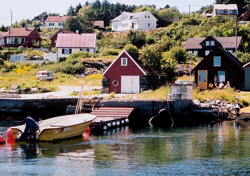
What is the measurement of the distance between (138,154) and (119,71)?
2256 centimetres

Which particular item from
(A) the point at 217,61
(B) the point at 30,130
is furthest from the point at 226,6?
(B) the point at 30,130

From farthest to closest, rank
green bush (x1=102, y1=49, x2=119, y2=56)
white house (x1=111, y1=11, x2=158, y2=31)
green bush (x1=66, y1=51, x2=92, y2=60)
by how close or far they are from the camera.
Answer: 1. white house (x1=111, y1=11, x2=158, y2=31)
2. green bush (x1=102, y1=49, x2=119, y2=56)
3. green bush (x1=66, y1=51, x2=92, y2=60)

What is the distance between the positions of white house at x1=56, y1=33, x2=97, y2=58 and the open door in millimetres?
38552

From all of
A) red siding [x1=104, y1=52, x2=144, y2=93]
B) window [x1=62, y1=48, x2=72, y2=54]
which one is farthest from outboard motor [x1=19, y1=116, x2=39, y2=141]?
window [x1=62, y1=48, x2=72, y2=54]

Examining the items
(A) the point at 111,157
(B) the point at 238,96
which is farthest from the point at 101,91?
(A) the point at 111,157

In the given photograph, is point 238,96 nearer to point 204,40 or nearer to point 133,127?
point 133,127

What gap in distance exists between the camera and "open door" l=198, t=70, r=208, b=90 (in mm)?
51125

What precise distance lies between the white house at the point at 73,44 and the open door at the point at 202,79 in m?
38.6

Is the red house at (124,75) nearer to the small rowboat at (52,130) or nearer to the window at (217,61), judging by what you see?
the window at (217,61)

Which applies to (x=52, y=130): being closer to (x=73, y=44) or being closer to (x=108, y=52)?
(x=108, y=52)

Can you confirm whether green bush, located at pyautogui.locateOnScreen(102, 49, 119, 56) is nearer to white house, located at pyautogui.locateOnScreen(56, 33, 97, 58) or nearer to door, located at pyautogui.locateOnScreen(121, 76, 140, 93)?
white house, located at pyautogui.locateOnScreen(56, 33, 97, 58)

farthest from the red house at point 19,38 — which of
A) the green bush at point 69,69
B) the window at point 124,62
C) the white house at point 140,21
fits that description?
the window at point 124,62

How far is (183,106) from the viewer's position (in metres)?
40.3

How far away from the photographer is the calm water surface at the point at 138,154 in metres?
23.4
